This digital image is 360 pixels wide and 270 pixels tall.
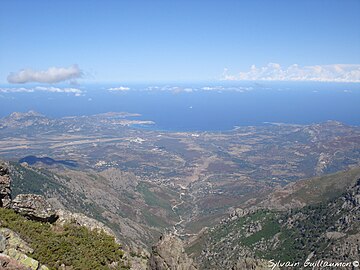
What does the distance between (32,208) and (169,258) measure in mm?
11355

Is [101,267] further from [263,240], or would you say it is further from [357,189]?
[357,189]

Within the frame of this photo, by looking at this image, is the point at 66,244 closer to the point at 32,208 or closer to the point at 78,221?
the point at 32,208

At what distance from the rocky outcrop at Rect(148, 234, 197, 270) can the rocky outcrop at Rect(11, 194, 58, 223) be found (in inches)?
344

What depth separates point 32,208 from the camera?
27.8 meters

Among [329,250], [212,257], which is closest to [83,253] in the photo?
[329,250]

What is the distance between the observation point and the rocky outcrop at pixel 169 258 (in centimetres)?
2928

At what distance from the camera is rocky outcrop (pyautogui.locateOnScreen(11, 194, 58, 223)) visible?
27.5m

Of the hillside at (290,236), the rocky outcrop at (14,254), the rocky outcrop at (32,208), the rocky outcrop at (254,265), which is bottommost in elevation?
the hillside at (290,236)

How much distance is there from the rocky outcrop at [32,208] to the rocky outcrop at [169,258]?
8746 mm

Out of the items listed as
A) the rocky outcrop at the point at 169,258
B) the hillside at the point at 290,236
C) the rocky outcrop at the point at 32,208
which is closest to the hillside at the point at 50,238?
the rocky outcrop at the point at 32,208

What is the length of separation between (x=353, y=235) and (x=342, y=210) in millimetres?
22518

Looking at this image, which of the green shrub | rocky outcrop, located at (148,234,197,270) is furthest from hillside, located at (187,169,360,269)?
the green shrub

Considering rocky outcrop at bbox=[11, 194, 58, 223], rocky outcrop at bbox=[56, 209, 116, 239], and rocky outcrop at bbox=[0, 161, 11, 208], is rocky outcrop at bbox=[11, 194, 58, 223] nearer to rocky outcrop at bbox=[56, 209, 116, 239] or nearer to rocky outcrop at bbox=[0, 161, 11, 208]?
rocky outcrop at bbox=[0, 161, 11, 208]

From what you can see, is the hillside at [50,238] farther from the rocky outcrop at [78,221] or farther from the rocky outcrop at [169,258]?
the rocky outcrop at [169,258]
